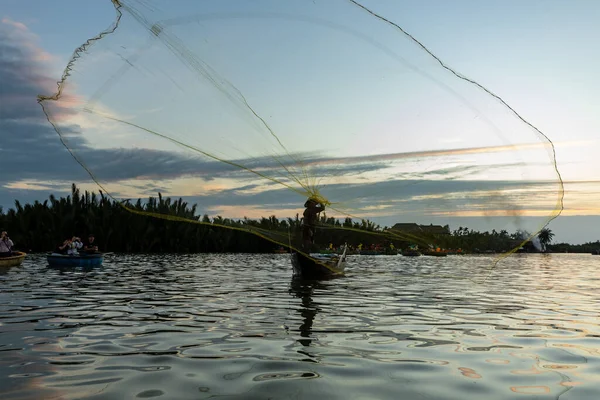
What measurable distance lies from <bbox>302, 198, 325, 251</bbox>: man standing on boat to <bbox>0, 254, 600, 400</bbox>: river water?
464 cm

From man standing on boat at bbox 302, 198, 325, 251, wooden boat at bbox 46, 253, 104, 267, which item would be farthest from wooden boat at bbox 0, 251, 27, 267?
man standing on boat at bbox 302, 198, 325, 251

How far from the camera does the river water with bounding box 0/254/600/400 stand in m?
7.45

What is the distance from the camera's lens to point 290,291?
21859mm

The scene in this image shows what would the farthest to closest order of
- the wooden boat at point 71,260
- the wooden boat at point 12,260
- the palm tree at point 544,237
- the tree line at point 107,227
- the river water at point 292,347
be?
the palm tree at point 544,237, the tree line at point 107,227, the wooden boat at point 71,260, the wooden boat at point 12,260, the river water at point 292,347

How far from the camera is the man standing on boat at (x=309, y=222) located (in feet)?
76.3

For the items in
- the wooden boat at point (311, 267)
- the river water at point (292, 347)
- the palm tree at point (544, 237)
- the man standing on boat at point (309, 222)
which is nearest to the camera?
the river water at point (292, 347)

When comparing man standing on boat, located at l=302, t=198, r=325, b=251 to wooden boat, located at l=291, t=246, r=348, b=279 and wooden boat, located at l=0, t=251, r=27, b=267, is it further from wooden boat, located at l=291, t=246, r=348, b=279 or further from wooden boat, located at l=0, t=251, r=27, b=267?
wooden boat, located at l=0, t=251, r=27, b=267

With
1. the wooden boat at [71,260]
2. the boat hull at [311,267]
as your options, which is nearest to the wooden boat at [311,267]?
the boat hull at [311,267]

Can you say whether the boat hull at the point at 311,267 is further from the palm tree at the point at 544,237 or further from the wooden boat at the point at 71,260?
the palm tree at the point at 544,237

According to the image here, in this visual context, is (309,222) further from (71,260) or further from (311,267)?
(71,260)

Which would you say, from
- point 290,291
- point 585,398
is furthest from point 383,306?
point 585,398

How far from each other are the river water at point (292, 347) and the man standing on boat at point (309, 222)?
4.64 metres

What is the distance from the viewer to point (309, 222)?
2431 centimetres

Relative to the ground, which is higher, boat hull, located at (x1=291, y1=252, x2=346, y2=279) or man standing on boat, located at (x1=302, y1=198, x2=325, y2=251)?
man standing on boat, located at (x1=302, y1=198, x2=325, y2=251)
